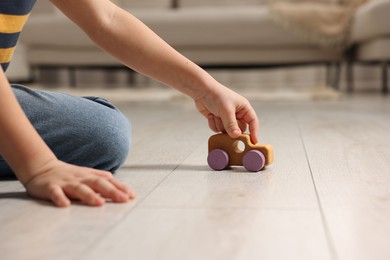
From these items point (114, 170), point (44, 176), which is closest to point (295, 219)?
point (44, 176)

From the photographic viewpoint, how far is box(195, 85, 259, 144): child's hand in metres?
1.00

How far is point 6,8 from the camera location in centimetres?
95

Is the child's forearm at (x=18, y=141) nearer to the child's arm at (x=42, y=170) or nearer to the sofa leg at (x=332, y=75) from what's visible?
the child's arm at (x=42, y=170)

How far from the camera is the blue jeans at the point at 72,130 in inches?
39.4

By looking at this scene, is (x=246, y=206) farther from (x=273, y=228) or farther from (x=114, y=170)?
(x=114, y=170)

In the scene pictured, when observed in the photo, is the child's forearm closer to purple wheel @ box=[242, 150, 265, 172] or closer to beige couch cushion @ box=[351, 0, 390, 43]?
purple wheel @ box=[242, 150, 265, 172]

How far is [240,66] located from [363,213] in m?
2.91

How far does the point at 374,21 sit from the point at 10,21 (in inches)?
84.4

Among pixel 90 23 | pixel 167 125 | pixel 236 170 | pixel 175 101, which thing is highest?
pixel 90 23

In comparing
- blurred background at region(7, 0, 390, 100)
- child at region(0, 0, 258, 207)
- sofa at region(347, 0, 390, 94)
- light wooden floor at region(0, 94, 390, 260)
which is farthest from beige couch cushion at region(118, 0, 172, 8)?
child at region(0, 0, 258, 207)

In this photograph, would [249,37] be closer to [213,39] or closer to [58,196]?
[213,39]

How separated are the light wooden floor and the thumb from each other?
6cm

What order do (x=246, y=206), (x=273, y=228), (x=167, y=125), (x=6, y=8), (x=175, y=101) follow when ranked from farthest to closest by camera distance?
(x=175, y=101) < (x=167, y=125) < (x=6, y=8) < (x=246, y=206) < (x=273, y=228)

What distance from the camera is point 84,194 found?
0.76 metres
